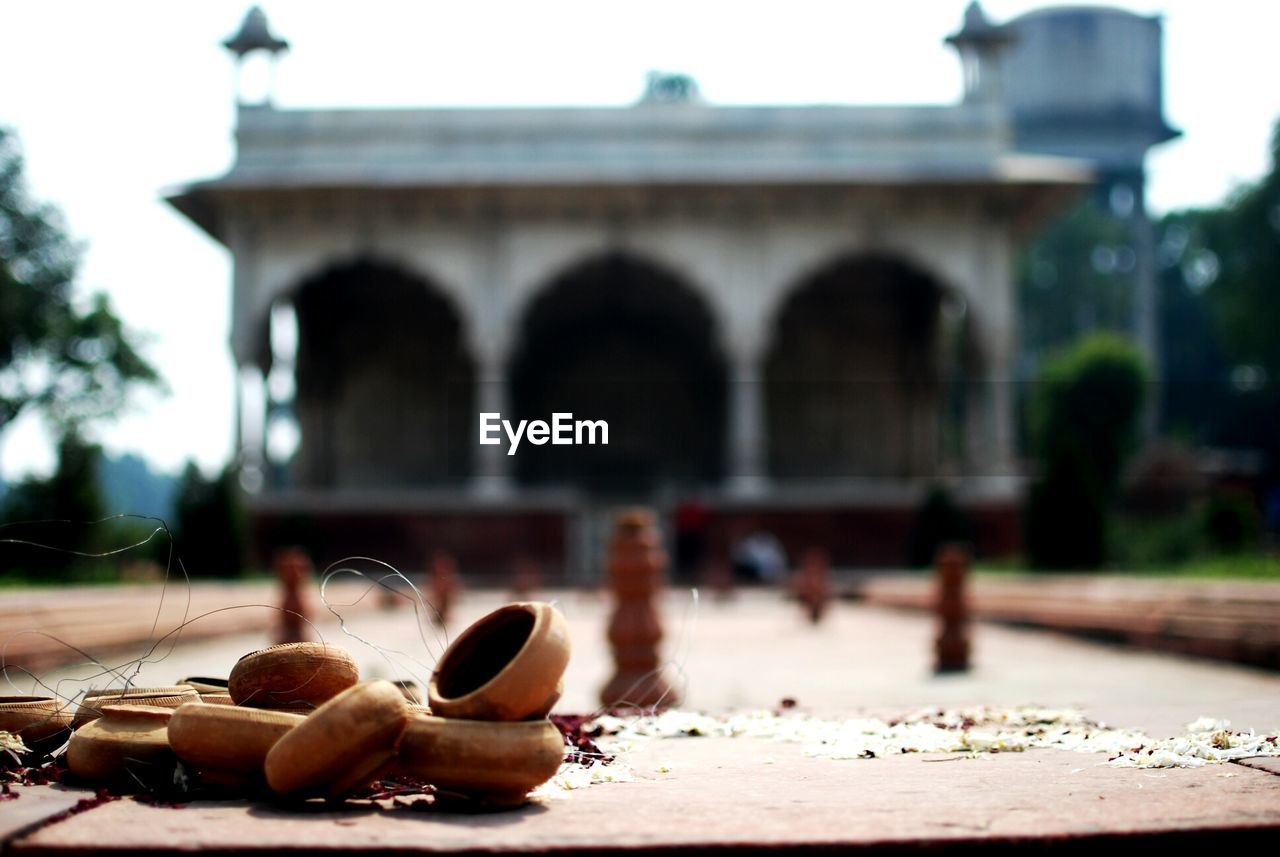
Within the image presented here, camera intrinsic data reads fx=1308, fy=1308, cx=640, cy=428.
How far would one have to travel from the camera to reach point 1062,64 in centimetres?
5175

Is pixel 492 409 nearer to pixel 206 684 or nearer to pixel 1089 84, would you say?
pixel 206 684

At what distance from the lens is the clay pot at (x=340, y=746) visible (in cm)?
334

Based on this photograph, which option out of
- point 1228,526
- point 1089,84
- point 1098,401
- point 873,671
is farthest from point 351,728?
point 1089,84

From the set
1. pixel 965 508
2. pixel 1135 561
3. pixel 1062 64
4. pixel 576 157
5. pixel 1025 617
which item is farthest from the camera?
pixel 1062 64

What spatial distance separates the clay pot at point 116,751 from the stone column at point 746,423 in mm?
21062

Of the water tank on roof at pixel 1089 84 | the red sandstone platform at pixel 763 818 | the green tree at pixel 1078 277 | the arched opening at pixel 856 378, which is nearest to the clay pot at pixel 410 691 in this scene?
the red sandstone platform at pixel 763 818

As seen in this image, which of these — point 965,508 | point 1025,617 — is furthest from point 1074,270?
point 1025,617

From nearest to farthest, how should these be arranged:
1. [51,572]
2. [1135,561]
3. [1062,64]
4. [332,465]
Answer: [51,572], [1135,561], [332,465], [1062,64]

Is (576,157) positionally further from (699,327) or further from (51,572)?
(51,572)

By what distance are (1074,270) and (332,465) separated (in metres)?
45.0

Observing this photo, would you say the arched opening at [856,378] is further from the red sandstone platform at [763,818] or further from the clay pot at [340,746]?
the clay pot at [340,746]

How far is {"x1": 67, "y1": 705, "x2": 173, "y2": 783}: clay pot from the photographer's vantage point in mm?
3709

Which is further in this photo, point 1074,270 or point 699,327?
point 1074,270

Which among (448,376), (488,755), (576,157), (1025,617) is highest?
(576,157)
